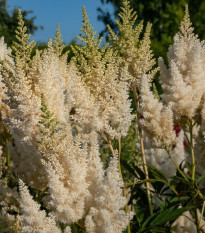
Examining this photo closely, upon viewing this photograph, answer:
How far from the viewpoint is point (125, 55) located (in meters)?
2.69

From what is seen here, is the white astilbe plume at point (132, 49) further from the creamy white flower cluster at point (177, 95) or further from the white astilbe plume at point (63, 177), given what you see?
the white astilbe plume at point (63, 177)

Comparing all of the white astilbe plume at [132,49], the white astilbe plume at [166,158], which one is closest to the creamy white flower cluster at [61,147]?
the white astilbe plume at [132,49]

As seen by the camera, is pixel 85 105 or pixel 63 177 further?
pixel 85 105

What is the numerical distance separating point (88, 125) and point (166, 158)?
1.43 meters

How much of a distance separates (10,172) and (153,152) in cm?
133

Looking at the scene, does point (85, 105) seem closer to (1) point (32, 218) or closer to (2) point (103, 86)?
(2) point (103, 86)

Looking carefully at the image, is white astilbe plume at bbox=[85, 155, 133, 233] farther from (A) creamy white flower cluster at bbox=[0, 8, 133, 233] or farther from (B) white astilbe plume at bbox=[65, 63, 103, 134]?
(B) white astilbe plume at bbox=[65, 63, 103, 134]

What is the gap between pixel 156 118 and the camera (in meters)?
2.21

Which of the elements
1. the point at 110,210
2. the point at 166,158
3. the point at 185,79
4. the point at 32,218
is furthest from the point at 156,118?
the point at 166,158

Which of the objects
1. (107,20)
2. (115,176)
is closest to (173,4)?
(107,20)

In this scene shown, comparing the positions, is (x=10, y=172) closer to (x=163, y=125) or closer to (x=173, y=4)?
(x=163, y=125)

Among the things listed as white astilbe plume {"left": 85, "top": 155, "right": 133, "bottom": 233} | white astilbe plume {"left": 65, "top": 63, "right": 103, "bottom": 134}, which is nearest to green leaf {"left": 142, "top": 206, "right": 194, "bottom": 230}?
white astilbe plume {"left": 85, "top": 155, "right": 133, "bottom": 233}

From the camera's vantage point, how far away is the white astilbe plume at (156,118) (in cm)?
221

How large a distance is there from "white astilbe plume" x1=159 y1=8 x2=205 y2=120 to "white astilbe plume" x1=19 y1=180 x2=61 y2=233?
1.12 m
